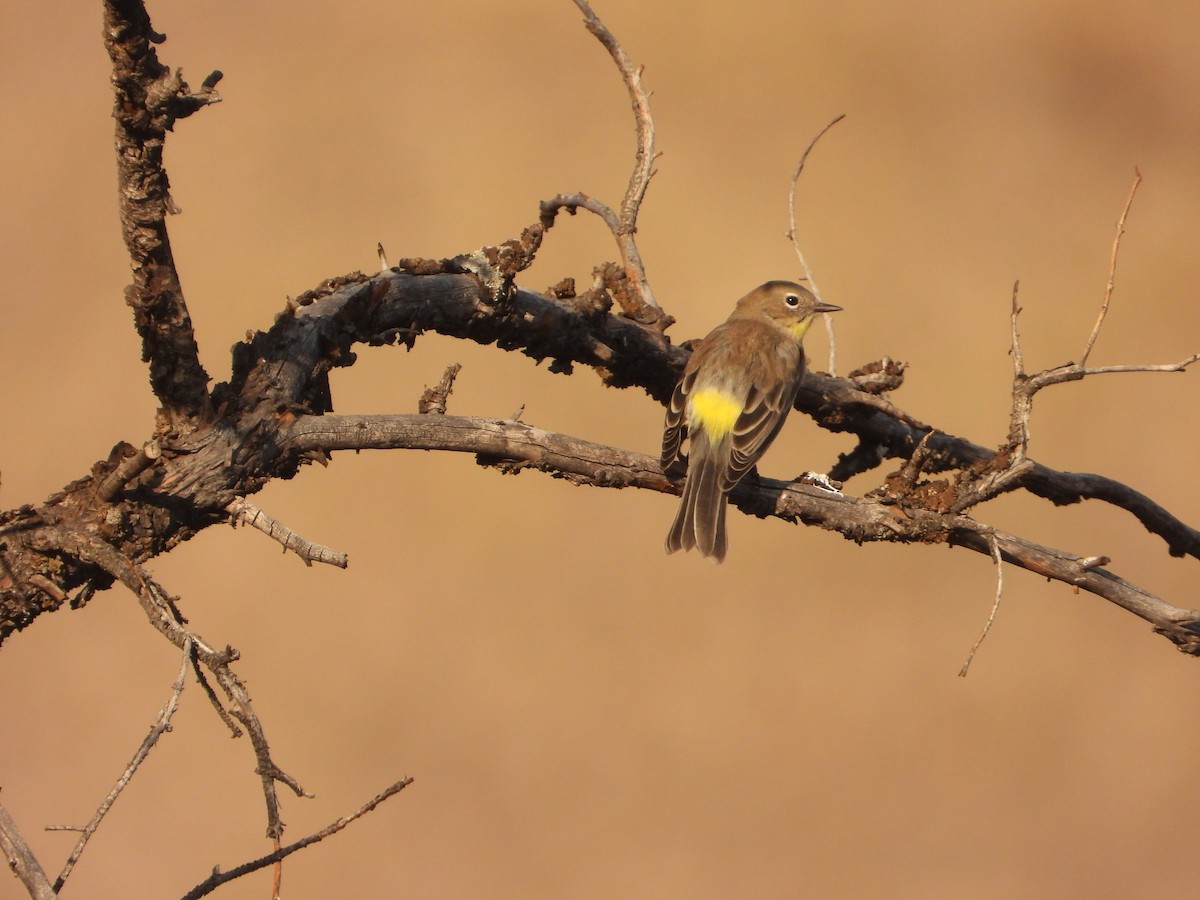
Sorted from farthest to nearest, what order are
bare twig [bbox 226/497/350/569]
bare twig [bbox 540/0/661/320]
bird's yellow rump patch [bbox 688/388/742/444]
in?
bird's yellow rump patch [bbox 688/388/742/444] < bare twig [bbox 540/0/661/320] < bare twig [bbox 226/497/350/569]

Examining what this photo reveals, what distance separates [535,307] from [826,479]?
1283 mm

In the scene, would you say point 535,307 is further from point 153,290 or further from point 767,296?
point 767,296

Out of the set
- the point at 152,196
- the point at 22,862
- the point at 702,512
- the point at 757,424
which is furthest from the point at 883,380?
the point at 22,862

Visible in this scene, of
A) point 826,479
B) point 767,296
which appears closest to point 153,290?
point 826,479

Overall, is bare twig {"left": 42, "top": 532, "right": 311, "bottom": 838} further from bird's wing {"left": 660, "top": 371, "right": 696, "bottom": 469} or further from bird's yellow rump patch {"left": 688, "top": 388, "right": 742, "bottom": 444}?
bird's yellow rump patch {"left": 688, "top": 388, "right": 742, "bottom": 444}

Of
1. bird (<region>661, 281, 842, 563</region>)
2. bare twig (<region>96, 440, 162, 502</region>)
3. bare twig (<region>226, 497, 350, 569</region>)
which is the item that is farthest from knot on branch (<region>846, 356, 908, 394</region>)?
bare twig (<region>96, 440, 162, 502</region>)

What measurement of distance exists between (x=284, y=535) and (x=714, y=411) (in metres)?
2.77

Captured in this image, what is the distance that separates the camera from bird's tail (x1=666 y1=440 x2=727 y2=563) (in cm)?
512

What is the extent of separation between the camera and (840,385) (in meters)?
4.96

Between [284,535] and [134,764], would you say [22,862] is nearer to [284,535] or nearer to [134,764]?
[134,764]

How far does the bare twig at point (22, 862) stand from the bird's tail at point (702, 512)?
3228 millimetres

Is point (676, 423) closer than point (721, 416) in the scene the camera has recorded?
Yes

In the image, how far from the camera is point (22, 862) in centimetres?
223

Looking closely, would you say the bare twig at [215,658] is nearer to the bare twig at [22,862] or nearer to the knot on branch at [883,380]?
the bare twig at [22,862]
